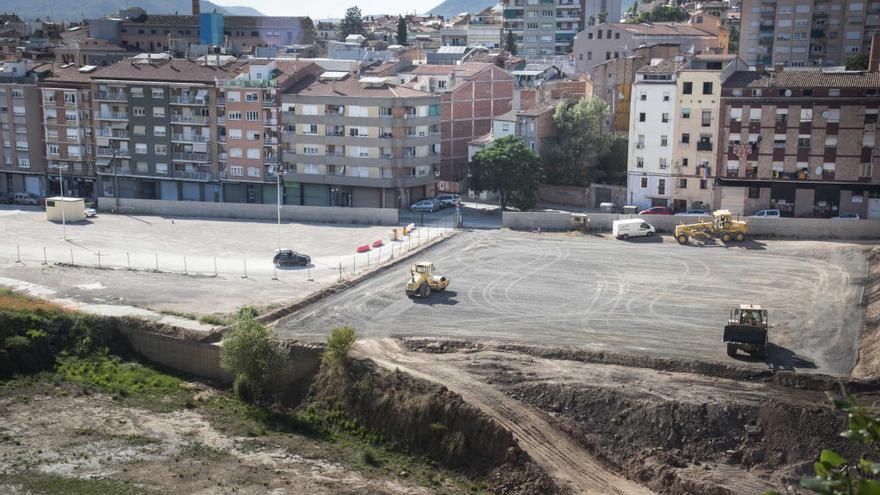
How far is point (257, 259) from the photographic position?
68000mm

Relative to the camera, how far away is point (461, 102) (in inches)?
3772

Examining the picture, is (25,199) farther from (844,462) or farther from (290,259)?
(844,462)

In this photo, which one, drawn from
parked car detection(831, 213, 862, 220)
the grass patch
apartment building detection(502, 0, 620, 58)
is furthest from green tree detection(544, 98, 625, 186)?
apartment building detection(502, 0, 620, 58)

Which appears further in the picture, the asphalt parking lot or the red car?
the red car

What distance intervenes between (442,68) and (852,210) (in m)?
43.5

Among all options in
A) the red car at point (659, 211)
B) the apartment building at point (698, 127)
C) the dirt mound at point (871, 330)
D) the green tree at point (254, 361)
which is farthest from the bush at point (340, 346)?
the apartment building at point (698, 127)

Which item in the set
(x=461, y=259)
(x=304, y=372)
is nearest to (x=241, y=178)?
(x=461, y=259)

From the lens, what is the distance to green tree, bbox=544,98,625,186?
86.4 metres

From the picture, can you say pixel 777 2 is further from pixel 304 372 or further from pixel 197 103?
pixel 304 372

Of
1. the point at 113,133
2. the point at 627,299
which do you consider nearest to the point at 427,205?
the point at 627,299

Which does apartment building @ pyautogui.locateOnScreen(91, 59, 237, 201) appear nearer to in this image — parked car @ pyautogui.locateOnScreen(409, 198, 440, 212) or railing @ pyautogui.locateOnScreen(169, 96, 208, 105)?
railing @ pyautogui.locateOnScreen(169, 96, 208, 105)

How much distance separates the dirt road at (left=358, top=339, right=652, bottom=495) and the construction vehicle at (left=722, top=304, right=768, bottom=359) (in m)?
9.81

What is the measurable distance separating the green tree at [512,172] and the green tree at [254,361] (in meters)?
37.3

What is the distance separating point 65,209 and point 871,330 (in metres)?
63.5
